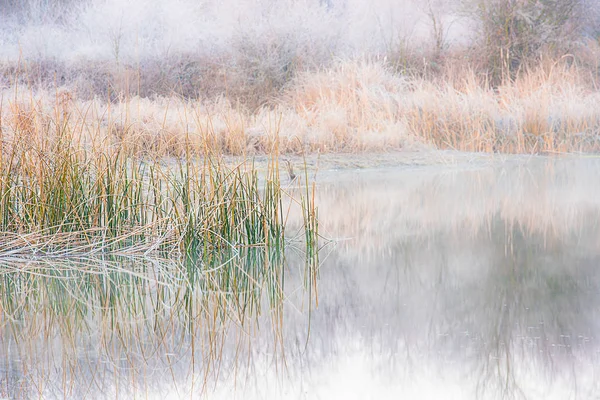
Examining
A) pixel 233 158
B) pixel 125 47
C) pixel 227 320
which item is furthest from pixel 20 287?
pixel 125 47

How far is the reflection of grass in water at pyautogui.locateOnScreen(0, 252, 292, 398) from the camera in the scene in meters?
2.07

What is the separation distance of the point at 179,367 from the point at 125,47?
37.8ft

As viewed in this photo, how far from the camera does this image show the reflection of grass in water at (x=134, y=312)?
2074mm

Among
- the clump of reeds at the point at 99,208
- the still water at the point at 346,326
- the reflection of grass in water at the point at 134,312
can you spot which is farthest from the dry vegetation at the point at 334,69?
the reflection of grass in water at the point at 134,312

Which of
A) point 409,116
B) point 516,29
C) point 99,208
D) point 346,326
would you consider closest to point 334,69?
point 409,116

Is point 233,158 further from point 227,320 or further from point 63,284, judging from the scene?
point 227,320

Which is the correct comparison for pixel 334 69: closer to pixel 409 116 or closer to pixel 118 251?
pixel 409 116

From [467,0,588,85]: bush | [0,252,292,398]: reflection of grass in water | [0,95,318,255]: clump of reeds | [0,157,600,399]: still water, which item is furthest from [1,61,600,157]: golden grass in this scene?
[0,252,292,398]: reflection of grass in water

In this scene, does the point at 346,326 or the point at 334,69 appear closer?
the point at 346,326

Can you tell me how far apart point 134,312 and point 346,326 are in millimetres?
672

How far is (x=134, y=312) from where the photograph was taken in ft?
8.53

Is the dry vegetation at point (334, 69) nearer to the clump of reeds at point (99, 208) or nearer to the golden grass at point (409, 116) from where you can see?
the golden grass at point (409, 116)

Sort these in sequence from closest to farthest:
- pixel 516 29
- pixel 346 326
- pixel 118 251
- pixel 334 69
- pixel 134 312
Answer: pixel 346 326
pixel 134 312
pixel 118 251
pixel 334 69
pixel 516 29

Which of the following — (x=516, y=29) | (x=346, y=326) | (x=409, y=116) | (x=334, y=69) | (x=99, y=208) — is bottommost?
(x=346, y=326)
